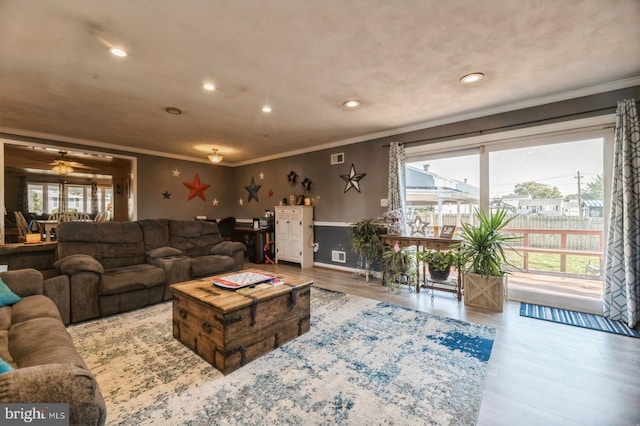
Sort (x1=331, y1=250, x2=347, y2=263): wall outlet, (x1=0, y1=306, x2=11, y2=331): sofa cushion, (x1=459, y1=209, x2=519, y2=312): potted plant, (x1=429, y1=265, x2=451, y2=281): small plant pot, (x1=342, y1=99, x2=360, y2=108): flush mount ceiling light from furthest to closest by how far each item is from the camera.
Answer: (x1=331, y1=250, x2=347, y2=263): wall outlet < (x1=429, y1=265, x2=451, y2=281): small plant pot < (x1=342, y1=99, x2=360, y2=108): flush mount ceiling light < (x1=459, y1=209, x2=519, y2=312): potted plant < (x1=0, y1=306, x2=11, y2=331): sofa cushion

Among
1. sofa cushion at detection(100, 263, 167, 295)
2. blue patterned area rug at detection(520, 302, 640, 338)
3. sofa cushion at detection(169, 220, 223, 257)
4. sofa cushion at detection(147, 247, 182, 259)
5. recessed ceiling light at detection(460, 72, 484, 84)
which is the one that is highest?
recessed ceiling light at detection(460, 72, 484, 84)

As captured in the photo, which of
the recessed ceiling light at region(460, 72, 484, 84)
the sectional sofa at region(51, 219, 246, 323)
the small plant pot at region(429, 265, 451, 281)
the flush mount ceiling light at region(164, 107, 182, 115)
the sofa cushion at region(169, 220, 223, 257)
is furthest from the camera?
the sofa cushion at region(169, 220, 223, 257)

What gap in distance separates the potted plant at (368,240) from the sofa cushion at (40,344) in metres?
3.47

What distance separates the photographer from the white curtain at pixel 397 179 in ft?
13.9

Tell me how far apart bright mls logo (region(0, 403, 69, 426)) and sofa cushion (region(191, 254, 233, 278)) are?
9.15 ft

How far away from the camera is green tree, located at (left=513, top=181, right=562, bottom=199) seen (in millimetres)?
3258

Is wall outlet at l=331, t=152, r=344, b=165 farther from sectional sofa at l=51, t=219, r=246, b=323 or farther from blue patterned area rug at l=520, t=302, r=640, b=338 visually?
blue patterned area rug at l=520, t=302, r=640, b=338

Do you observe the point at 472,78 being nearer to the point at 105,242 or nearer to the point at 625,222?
the point at 625,222

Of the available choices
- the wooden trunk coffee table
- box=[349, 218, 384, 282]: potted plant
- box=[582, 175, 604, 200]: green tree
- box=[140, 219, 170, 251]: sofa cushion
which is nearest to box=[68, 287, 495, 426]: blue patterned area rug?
Result: the wooden trunk coffee table

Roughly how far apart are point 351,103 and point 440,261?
2326 millimetres

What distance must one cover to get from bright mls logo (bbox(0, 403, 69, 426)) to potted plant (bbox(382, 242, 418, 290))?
3.51 metres

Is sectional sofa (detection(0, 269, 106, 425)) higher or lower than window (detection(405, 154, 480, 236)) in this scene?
lower

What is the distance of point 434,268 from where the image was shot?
3.58 meters

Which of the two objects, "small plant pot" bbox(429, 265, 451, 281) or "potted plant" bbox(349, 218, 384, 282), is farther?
"potted plant" bbox(349, 218, 384, 282)
